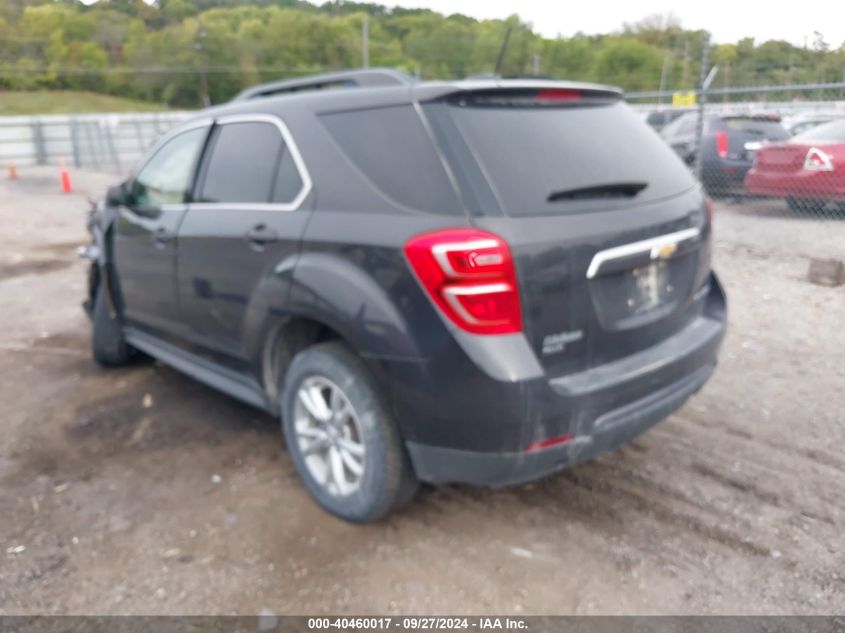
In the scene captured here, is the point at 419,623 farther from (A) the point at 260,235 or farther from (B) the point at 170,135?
(B) the point at 170,135

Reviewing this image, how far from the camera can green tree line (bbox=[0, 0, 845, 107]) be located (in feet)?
137

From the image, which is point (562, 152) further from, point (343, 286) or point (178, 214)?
point (178, 214)

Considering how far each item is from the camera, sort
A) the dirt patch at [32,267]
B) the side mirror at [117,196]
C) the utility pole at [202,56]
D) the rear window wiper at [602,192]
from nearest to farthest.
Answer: the rear window wiper at [602,192]
the side mirror at [117,196]
the dirt patch at [32,267]
the utility pole at [202,56]

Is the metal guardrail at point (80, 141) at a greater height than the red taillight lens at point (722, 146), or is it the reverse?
the red taillight lens at point (722, 146)

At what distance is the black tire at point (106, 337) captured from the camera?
496cm

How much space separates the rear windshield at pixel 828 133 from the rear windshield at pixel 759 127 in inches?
72.3

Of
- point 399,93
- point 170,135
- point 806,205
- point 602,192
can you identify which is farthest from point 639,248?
point 806,205

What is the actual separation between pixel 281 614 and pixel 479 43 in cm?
3321

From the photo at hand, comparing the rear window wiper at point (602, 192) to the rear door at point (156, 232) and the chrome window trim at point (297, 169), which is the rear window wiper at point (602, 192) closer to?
the chrome window trim at point (297, 169)

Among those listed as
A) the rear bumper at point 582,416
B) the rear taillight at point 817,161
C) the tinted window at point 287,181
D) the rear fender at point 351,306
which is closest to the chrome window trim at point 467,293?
the rear fender at point 351,306

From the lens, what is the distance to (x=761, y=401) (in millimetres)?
4406

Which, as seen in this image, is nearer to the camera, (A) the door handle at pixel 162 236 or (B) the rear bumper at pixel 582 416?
(B) the rear bumper at pixel 582 416

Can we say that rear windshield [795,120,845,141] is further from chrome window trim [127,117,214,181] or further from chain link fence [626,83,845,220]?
chrome window trim [127,117,214,181]

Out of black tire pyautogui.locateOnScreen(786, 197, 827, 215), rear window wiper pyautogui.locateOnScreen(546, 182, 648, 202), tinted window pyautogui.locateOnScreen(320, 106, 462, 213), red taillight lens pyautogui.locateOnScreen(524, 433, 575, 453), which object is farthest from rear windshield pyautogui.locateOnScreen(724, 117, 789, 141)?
red taillight lens pyautogui.locateOnScreen(524, 433, 575, 453)
